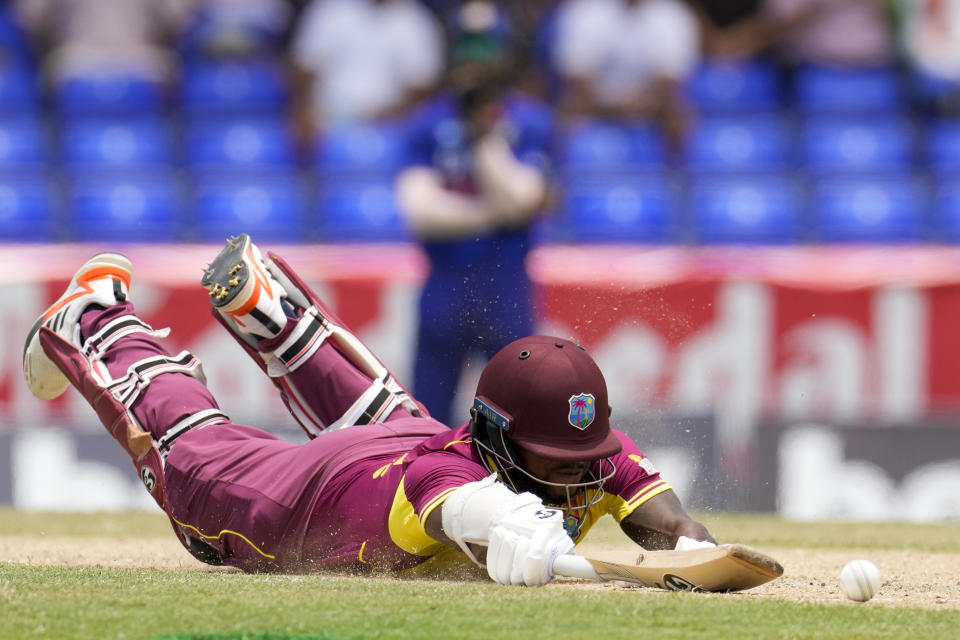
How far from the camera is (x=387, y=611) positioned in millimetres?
3504

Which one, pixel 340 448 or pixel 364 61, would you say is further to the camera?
pixel 364 61

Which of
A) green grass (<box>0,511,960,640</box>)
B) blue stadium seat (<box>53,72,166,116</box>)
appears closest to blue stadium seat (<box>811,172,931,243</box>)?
blue stadium seat (<box>53,72,166,116</box>)

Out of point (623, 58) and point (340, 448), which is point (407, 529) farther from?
point (623, 58)

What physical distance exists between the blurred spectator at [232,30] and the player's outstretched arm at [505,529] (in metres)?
9.24

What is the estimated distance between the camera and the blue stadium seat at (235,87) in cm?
1235

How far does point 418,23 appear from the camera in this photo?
458 inches

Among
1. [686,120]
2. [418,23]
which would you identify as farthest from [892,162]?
[418,23]

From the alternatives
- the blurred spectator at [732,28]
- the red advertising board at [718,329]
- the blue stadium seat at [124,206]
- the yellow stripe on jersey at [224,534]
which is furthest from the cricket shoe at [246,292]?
the blurred spectator at [732,28]

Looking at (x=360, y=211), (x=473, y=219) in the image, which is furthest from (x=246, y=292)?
(x=360, y=211)

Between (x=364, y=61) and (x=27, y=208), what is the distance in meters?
2.86

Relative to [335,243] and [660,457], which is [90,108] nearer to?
[335,243]

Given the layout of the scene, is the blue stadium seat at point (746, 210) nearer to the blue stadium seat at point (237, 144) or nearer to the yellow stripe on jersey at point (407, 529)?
the blue stadium seat at point (237, 144)

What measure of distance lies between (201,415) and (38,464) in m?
3.97

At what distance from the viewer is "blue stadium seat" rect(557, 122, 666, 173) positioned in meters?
11.9
